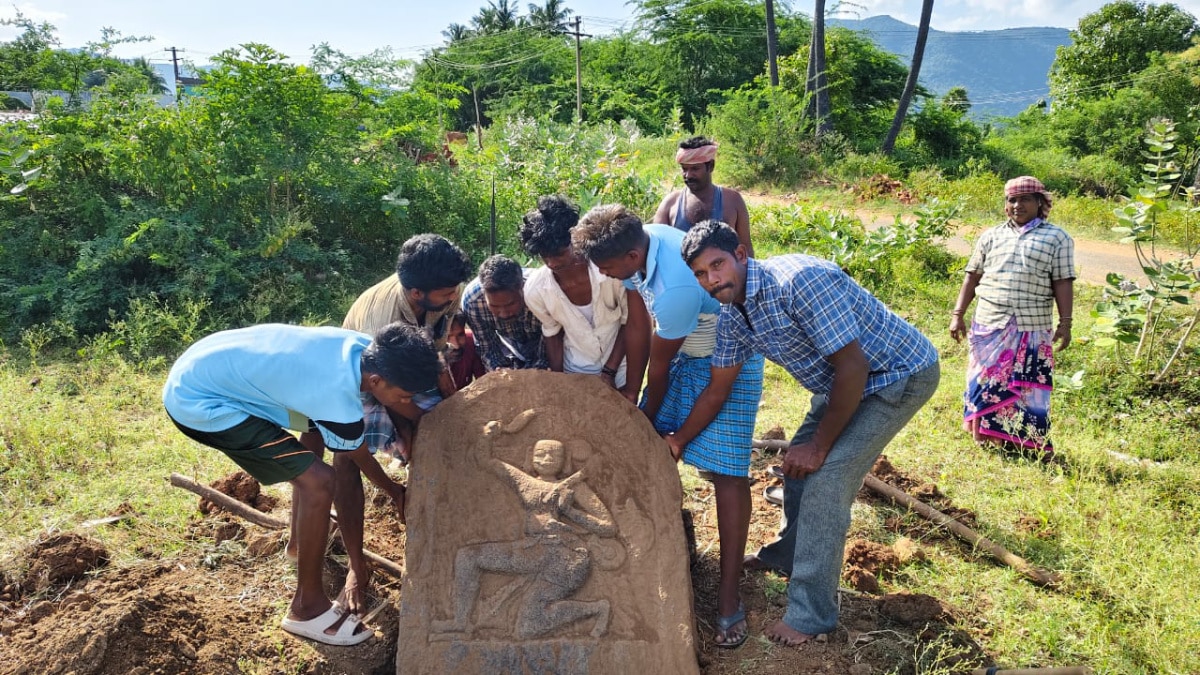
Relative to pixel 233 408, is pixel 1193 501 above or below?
below

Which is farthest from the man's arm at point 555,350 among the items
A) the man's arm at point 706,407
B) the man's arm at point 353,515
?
the man's arm at point 353,515

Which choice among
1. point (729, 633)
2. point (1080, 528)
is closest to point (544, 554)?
point (729, 633)

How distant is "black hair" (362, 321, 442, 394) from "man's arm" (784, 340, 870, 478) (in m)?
1.39

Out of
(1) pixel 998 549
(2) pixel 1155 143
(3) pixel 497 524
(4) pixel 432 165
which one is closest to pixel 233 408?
(3) pixel 497 524

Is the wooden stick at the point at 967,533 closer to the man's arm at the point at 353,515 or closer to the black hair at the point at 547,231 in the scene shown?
the black hair at the point at 547,231

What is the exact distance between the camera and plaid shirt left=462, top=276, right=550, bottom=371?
3293 mm

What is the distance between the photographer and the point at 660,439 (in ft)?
9.87

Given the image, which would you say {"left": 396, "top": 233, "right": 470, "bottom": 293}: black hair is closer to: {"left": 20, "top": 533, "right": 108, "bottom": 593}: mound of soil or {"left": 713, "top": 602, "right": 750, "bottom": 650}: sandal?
{"left": 713, "top": 602, "right": 750, "bottom": 650}: sandal

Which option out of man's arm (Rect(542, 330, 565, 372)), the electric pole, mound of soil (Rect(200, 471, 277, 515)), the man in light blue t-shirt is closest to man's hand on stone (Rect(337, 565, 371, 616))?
the man in light blue t-shirt

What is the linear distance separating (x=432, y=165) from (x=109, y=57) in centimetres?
325

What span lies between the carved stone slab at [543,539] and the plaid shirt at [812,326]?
0.60m

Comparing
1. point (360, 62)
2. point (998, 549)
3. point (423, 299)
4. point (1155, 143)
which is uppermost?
point (360, 62)

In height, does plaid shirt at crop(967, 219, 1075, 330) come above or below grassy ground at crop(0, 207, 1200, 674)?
above

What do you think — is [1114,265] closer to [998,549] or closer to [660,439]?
[998,549]
